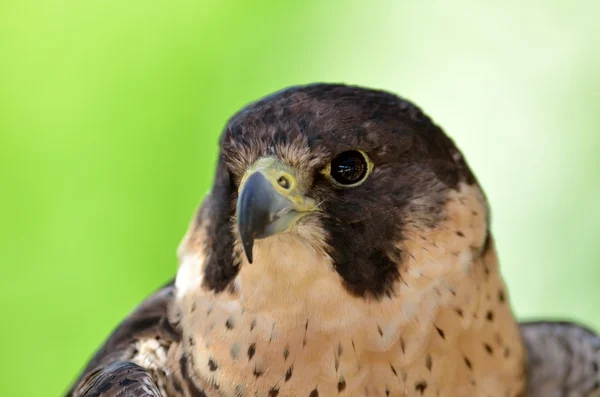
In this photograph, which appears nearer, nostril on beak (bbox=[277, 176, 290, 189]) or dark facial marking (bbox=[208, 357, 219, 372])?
nostril on beak (bbox=[277, 176, 290, 189])

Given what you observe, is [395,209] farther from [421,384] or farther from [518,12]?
[518,12]

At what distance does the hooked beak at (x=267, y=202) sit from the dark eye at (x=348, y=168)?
0.26 feet

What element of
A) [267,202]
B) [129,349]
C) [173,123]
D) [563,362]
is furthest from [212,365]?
[173,123]

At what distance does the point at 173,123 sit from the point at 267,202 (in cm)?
254

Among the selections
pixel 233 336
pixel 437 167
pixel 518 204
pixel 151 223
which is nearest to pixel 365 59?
pixel 518 204

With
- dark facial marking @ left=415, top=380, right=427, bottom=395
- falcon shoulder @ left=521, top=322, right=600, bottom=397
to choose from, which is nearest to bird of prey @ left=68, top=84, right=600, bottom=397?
dark facial marking @ left=415, top=380, right=427, bottom=395

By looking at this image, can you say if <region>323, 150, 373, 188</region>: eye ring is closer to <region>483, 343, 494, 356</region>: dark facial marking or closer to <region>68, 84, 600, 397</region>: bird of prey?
<region>68, 84, 600, 397</region>: bird of prey

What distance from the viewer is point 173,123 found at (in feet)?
13.1

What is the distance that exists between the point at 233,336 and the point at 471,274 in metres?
0.54

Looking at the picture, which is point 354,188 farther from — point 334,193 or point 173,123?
point 173,123

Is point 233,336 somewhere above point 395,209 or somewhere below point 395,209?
below

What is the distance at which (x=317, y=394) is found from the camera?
5.46ft

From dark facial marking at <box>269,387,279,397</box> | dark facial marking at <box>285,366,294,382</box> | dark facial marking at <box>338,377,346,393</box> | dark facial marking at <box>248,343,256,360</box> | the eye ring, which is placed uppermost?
the eye ring

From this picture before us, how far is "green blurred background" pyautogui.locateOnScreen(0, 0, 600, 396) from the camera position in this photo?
3754 millimetres
